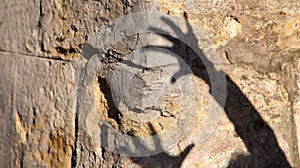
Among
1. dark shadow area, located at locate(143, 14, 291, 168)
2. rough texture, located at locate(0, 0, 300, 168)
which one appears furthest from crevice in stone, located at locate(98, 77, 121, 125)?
dark shadow area, located at locate(143, 14, 291, 168)

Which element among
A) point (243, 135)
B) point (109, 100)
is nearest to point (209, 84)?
point (243, 135)

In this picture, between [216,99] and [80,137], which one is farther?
[80,137]

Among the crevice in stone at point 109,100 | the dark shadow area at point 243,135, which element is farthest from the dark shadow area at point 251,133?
the crevice in stone at point 109,100

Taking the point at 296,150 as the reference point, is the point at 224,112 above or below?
above

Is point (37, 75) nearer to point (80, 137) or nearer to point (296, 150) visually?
point (80, 137)

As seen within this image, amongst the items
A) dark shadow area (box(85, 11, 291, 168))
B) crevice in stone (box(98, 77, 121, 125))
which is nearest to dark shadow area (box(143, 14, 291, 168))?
dark shadow area (box(85, 11, 291, 168))

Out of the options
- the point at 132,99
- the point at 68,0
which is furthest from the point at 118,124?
the point at 68,0

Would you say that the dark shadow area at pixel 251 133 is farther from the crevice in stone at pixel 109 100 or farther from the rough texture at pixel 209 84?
the crevice in stone at pixel 109 100

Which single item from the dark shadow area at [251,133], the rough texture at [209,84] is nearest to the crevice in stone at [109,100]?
the rough texture at [209,84]

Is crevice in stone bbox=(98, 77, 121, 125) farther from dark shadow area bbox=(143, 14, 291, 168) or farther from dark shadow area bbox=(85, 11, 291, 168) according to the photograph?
dark shadow area bbox=(143, 14, 291, 168)
